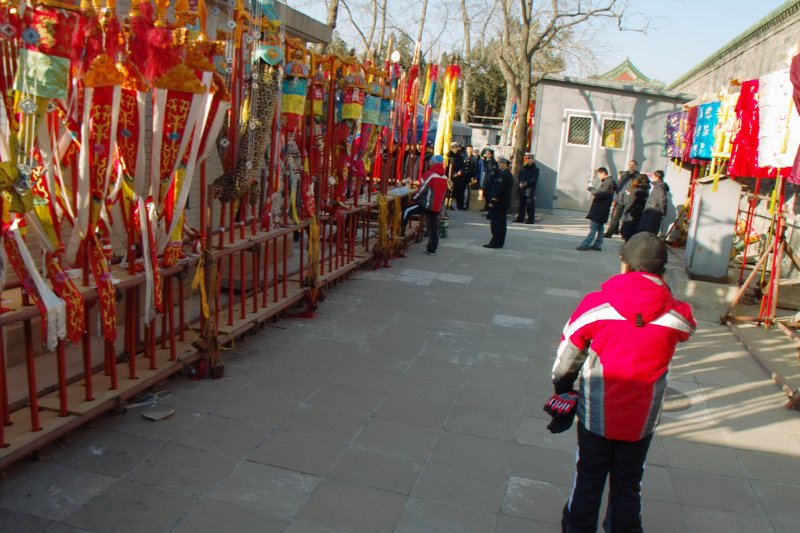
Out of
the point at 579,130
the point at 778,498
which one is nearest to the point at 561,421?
the point at 778,498

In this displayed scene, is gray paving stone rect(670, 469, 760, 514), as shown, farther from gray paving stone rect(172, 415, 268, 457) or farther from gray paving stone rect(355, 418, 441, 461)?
gray paving stone rect(172, 415, 268, 457)

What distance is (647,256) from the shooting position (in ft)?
9.27

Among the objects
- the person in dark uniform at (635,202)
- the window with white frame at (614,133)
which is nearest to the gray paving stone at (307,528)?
the person in dark uniform at (635,202)

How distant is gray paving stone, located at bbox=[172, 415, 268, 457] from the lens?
12.6ft

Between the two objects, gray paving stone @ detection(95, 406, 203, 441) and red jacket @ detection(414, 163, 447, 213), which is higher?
red jacket @ detection(414, 163, 447, 213)

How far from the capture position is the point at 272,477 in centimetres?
357

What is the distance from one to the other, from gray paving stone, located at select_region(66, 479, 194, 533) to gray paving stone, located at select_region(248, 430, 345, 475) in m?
0.56

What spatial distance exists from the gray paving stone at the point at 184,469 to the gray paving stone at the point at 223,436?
0.06 metres

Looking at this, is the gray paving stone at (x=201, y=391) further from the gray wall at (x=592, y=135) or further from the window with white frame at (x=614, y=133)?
the window with white frame at (x=614, y=133)

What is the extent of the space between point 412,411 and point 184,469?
158 centimetres

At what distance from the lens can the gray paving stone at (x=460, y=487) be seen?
349cm

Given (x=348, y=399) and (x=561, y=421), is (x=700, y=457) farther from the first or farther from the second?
(x=348, y=399)

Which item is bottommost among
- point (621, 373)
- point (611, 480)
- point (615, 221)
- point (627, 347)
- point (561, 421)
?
point (611, 480)

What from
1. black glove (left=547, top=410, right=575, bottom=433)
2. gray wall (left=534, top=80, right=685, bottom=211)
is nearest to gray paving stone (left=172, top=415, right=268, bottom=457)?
black glove (left=547, top=410, right=575, bottom=433)
